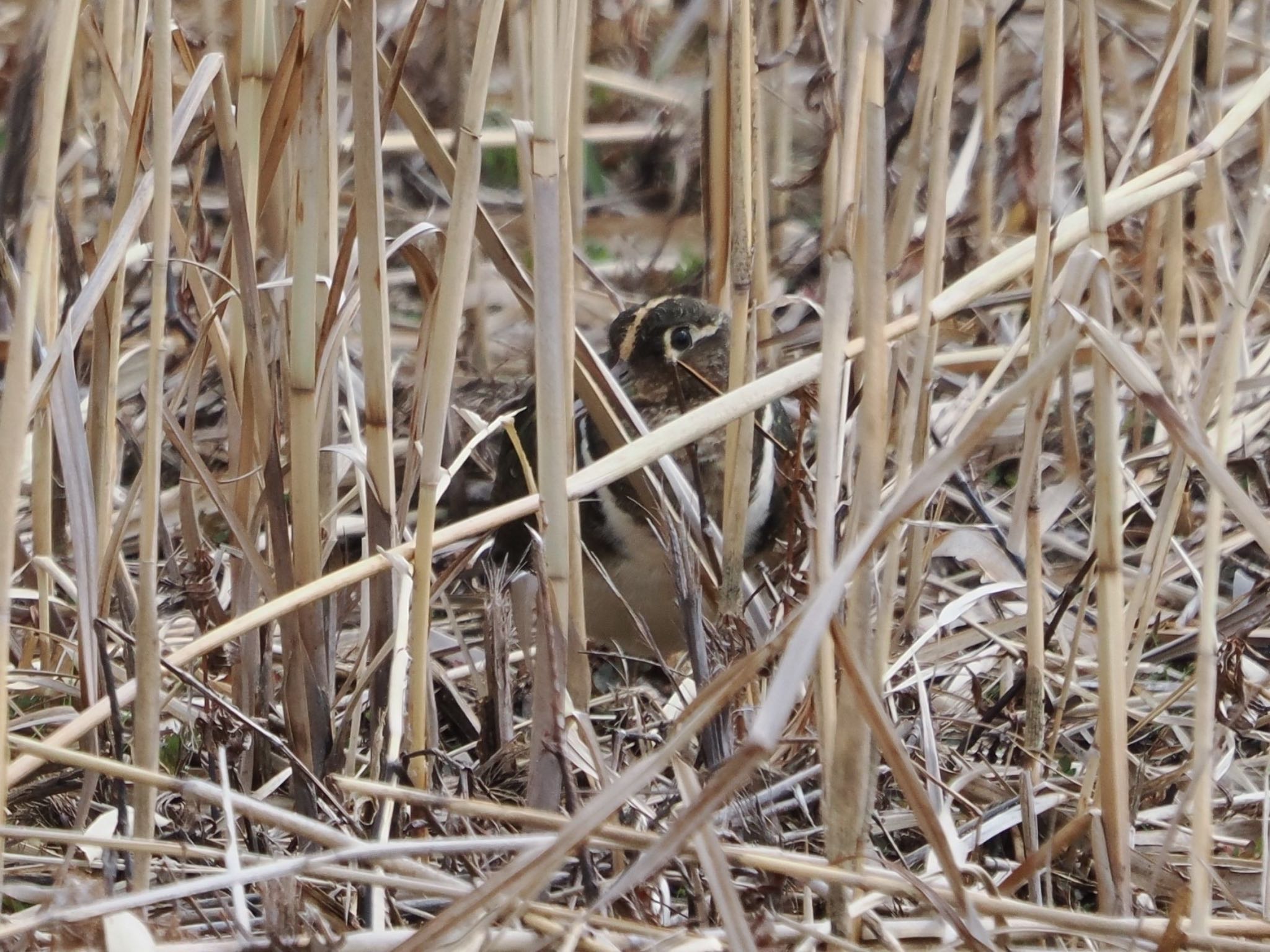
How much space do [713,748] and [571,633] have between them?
0.63 feet

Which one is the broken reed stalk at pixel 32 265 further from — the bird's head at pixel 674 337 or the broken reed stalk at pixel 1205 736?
the bird's head at pixel 674 337

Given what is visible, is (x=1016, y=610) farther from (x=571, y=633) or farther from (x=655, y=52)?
(x=655, y=52)

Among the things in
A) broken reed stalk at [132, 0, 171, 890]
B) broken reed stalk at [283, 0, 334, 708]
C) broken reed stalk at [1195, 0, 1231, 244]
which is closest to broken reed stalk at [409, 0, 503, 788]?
broken reed stalk at [283, 0, 334, 708]

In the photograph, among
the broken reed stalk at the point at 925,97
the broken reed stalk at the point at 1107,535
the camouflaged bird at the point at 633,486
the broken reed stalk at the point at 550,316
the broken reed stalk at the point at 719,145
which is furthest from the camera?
the camouflaged bird at the point at 633,486

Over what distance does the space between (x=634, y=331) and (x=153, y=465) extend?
1.36 m

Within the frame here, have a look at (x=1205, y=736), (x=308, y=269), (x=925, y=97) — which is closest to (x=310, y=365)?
(x=308, y=269)

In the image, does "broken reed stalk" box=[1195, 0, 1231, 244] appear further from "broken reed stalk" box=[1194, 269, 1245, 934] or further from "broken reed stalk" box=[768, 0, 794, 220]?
"broken reed stalk" box=[768, 0, 794, 220]

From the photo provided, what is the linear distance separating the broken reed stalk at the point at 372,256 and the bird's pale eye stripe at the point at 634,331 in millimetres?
1070

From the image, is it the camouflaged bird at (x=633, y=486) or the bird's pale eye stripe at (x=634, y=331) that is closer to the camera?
the camouflaged bird at (x=633, y=486)

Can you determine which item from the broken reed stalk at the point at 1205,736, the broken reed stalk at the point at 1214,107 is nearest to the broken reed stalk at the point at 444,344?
the broken reed stalk at the point at 1205,736

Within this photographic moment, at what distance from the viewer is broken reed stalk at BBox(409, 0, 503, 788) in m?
1.28

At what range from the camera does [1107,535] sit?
135cm

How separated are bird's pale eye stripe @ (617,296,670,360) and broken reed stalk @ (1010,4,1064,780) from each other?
1096mm

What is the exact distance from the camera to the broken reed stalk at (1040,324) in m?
1.43
